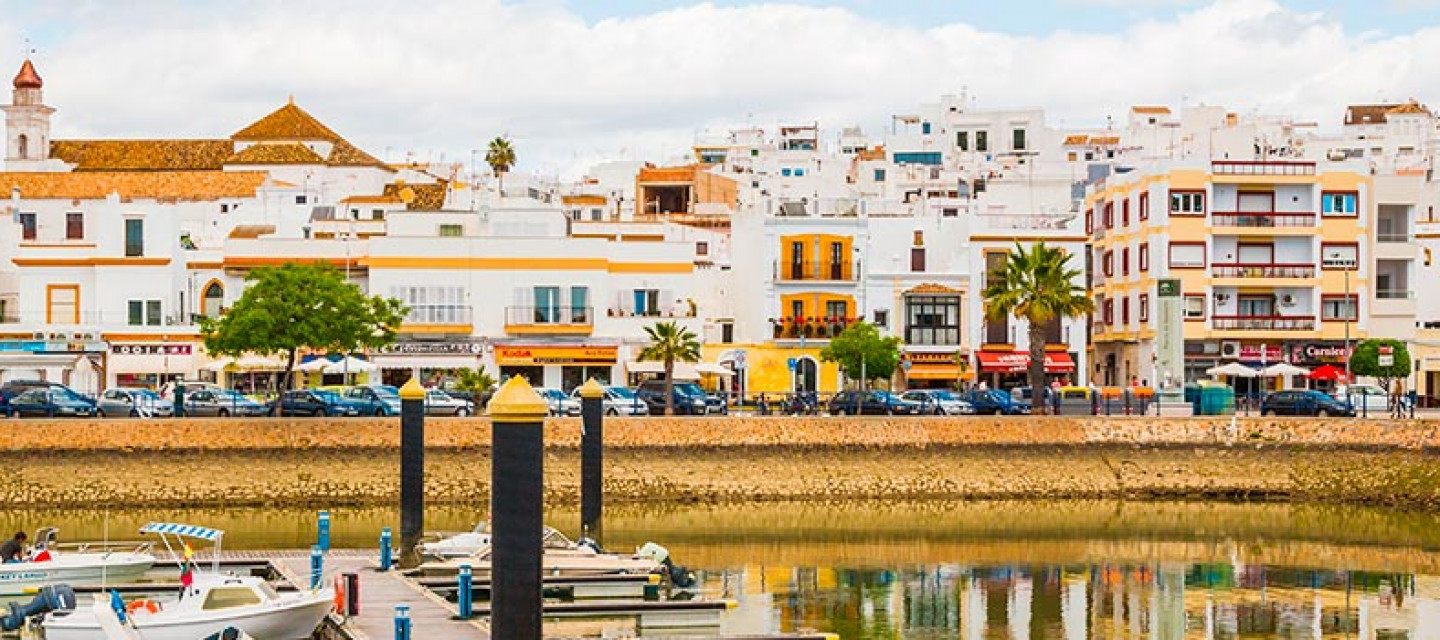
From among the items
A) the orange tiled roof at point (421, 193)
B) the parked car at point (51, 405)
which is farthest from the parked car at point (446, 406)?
the orange tiled roof at point (421, 193)

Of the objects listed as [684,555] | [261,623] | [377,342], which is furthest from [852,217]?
[261,623]

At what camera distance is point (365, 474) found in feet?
187

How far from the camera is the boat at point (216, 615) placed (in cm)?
3048

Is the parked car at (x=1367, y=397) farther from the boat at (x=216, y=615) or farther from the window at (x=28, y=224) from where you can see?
the window at (x=28, y=224)

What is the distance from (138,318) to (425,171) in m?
52.0

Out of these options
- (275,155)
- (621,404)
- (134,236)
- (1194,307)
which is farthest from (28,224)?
(1194,307)

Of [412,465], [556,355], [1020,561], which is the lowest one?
[1020,561]

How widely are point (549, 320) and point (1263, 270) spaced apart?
84.8 ft

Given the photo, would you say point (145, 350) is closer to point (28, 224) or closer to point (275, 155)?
point (28, 224)

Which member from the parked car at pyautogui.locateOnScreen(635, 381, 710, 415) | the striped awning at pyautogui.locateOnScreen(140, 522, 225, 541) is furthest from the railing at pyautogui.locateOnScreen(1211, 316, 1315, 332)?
the striped awning at pyautogui.locateOnScreen(140, 522, 225, 541)

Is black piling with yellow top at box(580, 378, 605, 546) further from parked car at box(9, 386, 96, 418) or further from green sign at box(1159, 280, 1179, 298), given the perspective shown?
green sign at box(1159, 280, 1179, 298)

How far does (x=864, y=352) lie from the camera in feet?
245

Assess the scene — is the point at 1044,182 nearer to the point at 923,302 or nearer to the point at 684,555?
the point at 923,302

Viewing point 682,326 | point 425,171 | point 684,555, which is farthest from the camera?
point 425,171
